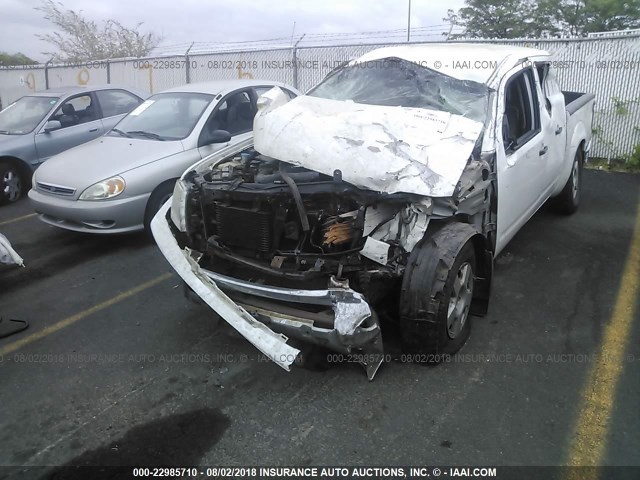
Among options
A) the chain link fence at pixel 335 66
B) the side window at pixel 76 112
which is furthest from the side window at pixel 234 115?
the chain link fence at pixel 335 66

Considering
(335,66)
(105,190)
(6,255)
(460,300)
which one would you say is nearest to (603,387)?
(460,300)

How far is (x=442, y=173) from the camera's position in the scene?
10.3 feet

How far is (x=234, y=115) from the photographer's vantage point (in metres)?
6.36

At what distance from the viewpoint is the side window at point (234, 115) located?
6.12m

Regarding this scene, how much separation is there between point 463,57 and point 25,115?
22.2ft

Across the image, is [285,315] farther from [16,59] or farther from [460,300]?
[16,59]

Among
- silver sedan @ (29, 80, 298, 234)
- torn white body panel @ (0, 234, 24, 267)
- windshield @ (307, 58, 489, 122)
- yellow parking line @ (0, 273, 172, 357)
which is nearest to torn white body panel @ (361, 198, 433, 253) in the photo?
windshield @ (307, 58, 489, 122)

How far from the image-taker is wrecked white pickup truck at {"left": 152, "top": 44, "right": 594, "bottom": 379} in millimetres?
3055

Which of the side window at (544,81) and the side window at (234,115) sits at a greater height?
the side window at (544,81)

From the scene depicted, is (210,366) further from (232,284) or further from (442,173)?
(442,173)

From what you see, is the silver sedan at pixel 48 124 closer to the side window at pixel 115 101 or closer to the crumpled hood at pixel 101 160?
the side window at pixel 115 101

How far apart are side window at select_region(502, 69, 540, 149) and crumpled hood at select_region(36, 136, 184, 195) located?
3.41 meters

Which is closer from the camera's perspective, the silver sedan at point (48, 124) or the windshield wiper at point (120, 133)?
the windshield wiper at point (120, 133)

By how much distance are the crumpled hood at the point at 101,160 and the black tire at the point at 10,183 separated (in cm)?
212
